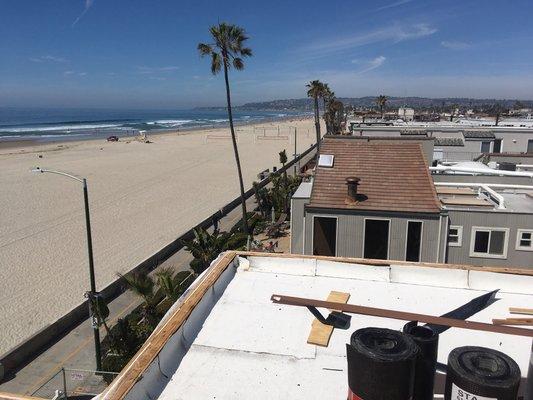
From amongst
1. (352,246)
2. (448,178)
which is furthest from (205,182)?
(352,246)

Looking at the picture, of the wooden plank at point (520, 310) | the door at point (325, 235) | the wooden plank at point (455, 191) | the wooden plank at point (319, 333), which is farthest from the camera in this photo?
the wooden plank at point (455, 191)

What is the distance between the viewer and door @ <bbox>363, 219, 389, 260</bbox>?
623 inches

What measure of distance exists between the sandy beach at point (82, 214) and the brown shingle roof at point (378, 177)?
12.2 metres

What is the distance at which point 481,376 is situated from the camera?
326cm

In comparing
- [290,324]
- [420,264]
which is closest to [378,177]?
[420,264]

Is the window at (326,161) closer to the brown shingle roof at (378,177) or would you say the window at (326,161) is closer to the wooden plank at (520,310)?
the brown shingle roof at (378,177)

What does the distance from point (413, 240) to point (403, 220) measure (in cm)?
82

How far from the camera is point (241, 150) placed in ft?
259

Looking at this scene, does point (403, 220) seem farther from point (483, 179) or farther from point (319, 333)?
point (319, 333)

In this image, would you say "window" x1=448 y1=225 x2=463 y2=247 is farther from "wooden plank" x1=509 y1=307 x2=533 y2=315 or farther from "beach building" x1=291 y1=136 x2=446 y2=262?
"wooden plank" x1=509 y1=307 x2=533 y2=315

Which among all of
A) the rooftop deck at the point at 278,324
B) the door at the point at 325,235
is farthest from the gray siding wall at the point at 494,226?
the rooftop deck at the point at 278,324

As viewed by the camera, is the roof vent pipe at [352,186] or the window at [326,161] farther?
the window at [326,161]

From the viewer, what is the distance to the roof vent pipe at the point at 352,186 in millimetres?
15711

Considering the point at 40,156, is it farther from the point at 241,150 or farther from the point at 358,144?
the point at 358,144
